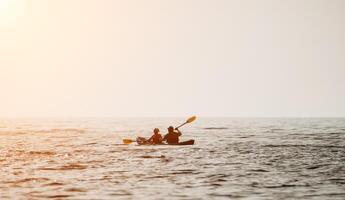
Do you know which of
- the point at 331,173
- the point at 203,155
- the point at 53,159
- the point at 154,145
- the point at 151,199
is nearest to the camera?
the point at 151,199

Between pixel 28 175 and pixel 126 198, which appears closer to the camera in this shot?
pixel 126 198

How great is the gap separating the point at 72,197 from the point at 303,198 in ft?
29.1

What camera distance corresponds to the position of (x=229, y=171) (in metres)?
27.0

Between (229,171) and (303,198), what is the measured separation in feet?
27.4

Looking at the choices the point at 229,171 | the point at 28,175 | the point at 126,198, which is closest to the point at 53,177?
the point at 28,175

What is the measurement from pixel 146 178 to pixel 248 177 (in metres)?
5.08

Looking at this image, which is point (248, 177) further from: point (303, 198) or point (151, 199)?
point (151, 199)

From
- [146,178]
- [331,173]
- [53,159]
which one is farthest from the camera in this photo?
[53,159]

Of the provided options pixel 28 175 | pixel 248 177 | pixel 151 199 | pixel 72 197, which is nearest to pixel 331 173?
pixel 248 177

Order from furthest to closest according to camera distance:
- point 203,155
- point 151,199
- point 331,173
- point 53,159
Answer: point 203,155 → point 53,159 → point 331,173 → point 151,199

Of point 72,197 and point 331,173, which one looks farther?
point 331,173

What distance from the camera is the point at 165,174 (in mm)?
25750

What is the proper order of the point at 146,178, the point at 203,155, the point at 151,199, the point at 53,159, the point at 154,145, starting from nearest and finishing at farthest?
the point at 151,199
the point at 146,178
the point at 53,159
the point at 203,155
the point at 154,145

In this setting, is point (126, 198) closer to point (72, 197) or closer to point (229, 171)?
point (72, 197)
